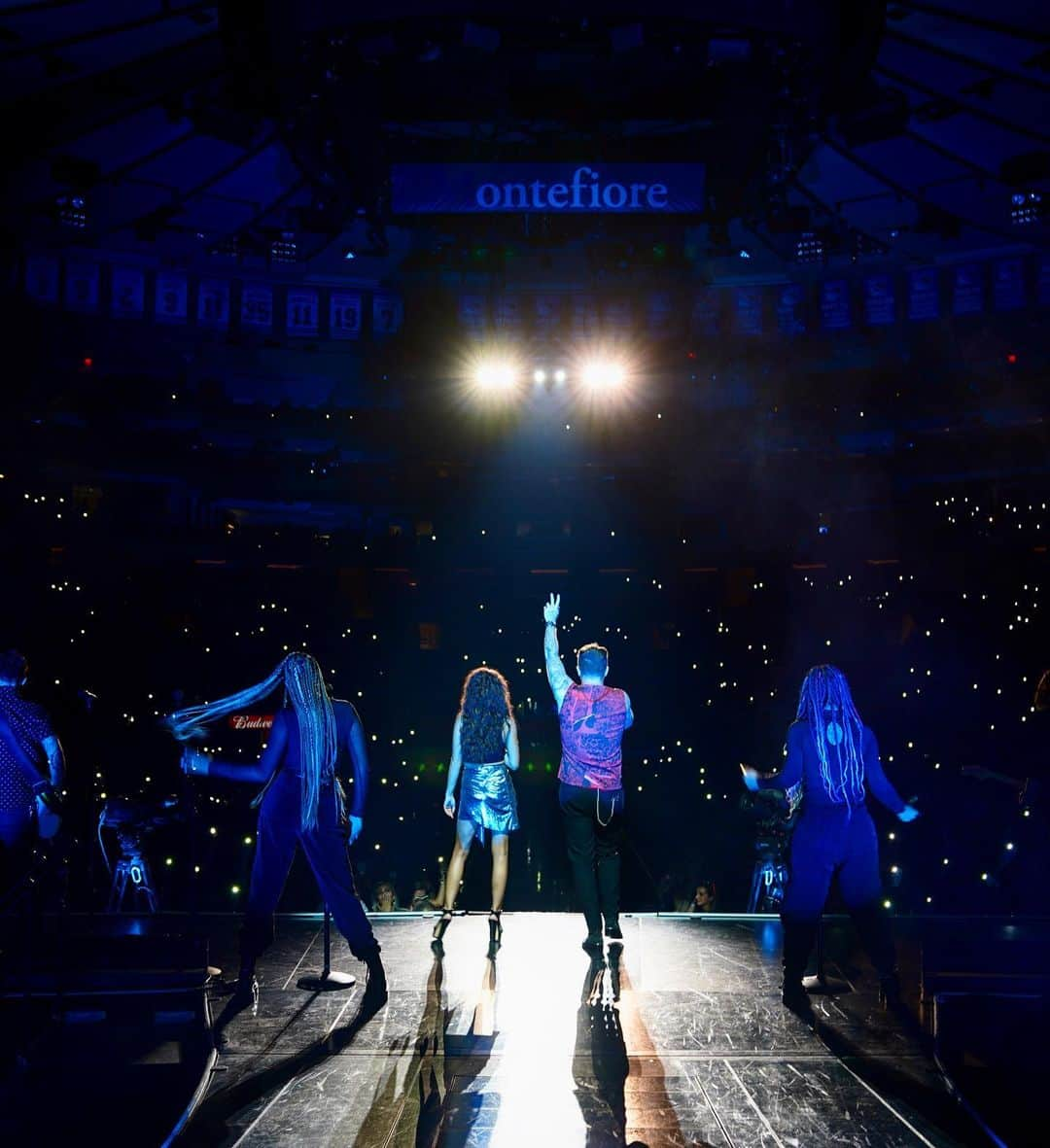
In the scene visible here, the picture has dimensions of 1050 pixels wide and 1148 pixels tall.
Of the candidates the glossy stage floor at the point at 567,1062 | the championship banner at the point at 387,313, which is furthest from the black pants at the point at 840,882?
the championship banner at the point at 387,313

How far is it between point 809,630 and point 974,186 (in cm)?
839

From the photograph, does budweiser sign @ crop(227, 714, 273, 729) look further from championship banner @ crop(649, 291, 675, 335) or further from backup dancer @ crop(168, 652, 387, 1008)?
championship banner @ crop(649, 291, 675, 335)

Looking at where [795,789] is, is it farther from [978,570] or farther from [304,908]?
[978,570]

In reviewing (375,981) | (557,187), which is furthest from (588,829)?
(557,187)

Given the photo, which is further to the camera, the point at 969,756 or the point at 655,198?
the point at 969,756

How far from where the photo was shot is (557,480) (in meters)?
15.3

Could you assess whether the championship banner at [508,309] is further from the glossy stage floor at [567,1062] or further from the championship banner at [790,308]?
the glossy stage floor at [567,1062]

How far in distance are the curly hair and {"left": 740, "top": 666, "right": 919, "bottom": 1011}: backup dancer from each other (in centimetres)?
193

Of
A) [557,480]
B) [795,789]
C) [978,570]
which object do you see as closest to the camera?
[795,789]

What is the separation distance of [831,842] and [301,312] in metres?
17.1

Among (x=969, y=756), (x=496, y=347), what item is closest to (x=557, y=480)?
(x=496, y=347)

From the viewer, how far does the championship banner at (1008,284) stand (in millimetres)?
18016

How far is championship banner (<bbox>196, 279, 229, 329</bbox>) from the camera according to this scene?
19094 millimetres

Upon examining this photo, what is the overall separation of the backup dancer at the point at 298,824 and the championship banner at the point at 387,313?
15.4 metres
